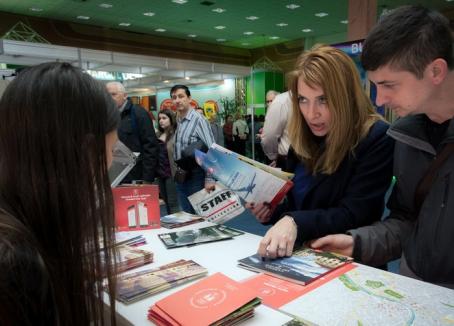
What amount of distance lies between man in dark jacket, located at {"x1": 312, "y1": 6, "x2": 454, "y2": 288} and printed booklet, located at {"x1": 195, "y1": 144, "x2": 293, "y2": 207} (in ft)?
0.81

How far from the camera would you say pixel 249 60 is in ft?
49.3

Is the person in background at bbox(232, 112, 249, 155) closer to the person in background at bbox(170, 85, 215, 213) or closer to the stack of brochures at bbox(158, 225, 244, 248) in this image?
the person in background at bbox(170, 85, 215, 213)

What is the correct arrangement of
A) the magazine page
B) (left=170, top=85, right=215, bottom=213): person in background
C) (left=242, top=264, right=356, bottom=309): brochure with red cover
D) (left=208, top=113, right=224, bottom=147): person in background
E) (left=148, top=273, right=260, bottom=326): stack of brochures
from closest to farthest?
(left=148, top=273, right=260, bottom=326): stack of brochures → (left=242, top=264, right=356, bottom=309): brochure with red cover → the magazine page → (left=170, top=85, right=215, bottom=213): person in background → (left=208, top=113, right=224, bottom=147): person in background

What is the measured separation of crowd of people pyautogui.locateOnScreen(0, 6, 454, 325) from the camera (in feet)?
2.44

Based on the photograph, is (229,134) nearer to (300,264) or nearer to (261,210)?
(261,210)

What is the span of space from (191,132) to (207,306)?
2823 millimetres

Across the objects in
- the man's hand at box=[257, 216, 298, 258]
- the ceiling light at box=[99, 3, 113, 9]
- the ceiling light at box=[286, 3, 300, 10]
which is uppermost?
the ceiling light at box=[99, 3, 113, 9]

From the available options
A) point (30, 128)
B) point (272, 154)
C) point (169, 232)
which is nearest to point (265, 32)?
point (272, 154)

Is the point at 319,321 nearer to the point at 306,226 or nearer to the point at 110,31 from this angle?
the point at 306,226

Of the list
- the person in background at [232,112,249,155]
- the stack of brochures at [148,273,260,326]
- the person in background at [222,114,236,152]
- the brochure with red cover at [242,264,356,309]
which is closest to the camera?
the stack of brochures at [148,273,260,326]

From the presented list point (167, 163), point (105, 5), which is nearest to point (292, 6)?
point (105, 5)

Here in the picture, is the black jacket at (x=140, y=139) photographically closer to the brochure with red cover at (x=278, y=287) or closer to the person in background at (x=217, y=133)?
the person in background at (x=217, y=133)

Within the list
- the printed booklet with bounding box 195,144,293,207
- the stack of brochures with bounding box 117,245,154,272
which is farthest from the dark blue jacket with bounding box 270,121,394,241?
the stack of brochures with bounding box 117,245,154,272

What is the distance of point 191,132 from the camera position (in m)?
3.68
